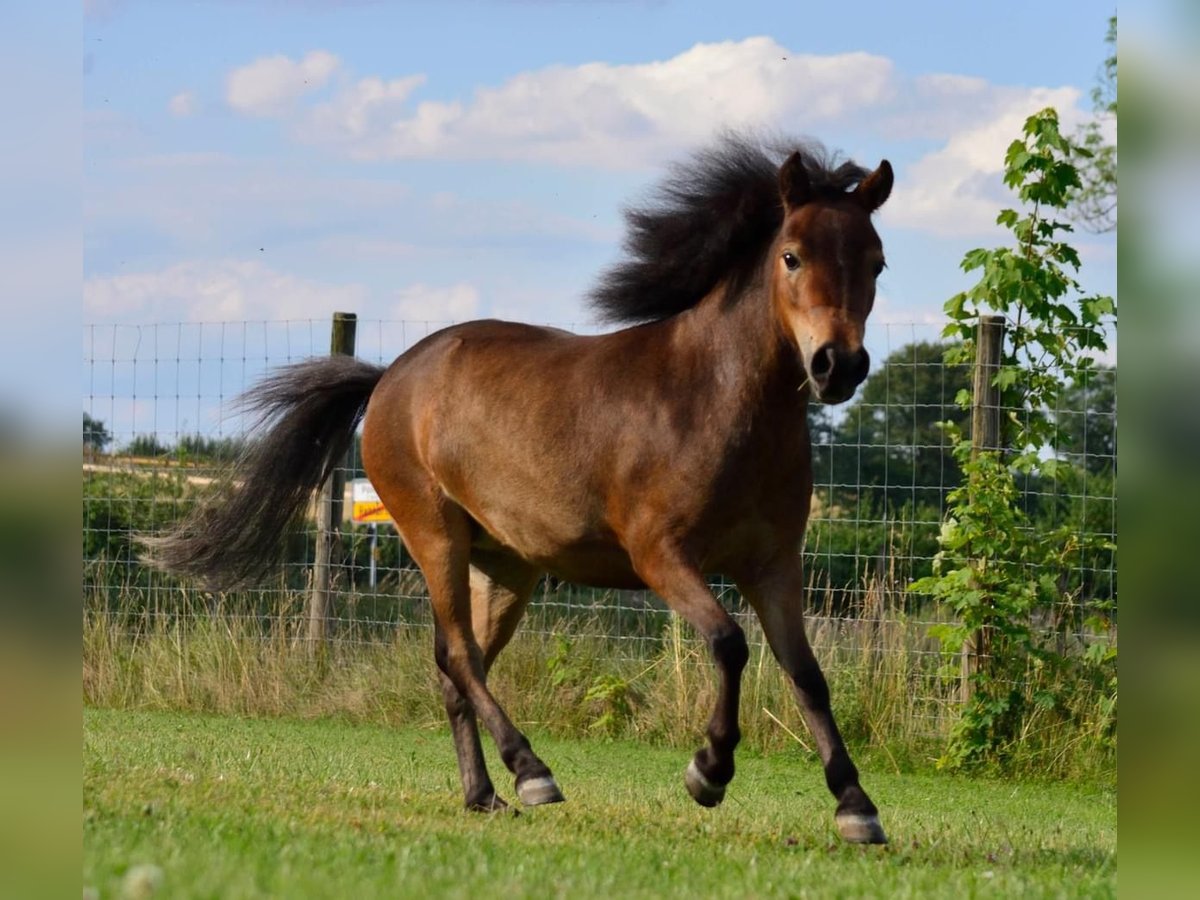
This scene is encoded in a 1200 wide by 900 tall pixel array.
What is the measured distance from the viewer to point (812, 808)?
291 inches

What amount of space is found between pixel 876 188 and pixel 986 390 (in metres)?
4.35

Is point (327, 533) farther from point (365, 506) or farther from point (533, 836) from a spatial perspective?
point (533, 836)

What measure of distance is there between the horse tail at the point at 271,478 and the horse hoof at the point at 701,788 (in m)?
3.36

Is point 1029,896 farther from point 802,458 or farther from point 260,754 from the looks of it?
point 260,754

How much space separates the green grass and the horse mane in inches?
86.9

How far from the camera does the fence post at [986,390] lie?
9.88 m

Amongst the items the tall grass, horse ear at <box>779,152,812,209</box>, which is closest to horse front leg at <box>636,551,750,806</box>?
horse ear at <box>779,152,812,209</box>

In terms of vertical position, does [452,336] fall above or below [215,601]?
above

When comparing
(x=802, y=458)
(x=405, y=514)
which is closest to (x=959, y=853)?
(x=802, y=458)

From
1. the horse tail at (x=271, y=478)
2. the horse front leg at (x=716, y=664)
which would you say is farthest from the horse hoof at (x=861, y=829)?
the horse tail at (x=271, y=478)

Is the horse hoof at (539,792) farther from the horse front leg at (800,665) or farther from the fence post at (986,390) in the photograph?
the fence post at (986,390)

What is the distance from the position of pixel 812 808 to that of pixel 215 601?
650 cm

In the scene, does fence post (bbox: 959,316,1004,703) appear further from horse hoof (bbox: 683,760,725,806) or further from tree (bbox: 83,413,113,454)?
tree (bbox: 83,413,113,454)

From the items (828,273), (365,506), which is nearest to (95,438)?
(365,506)
